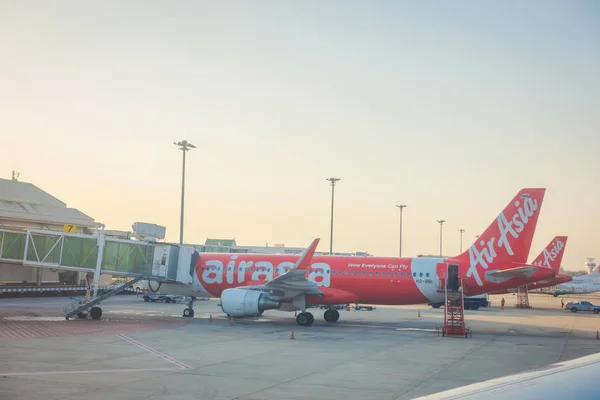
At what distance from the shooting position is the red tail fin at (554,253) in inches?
2186

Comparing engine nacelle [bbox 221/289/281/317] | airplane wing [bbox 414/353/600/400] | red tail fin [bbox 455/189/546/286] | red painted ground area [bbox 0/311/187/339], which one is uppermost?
red tail fin [bbox 455/189/546/286]

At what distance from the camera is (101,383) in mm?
14539

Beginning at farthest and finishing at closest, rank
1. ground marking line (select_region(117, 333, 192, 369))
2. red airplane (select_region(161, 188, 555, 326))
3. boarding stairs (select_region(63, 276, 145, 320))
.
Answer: boarding stairs (select_region(63, 276, 145, 320)) → red airplane (select_region(161, 188, 555, 326)) → ground marking line (select_region(117, 333, 192, 369))

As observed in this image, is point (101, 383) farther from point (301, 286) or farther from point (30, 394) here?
point (301, 286)

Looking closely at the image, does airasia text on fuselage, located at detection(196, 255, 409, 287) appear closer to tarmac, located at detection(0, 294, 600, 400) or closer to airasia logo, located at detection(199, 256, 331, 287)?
airasia logo, located at detection(199, 256, 331, 287)

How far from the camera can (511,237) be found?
3020 centimetres

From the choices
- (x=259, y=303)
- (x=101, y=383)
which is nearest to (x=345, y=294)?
(x=259, y=303)

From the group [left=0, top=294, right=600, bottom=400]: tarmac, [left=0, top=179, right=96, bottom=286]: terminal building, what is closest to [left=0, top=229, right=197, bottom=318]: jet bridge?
[left=0, top=294, right=600, bottom=400]: tarmac

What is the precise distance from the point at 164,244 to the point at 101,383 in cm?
2005

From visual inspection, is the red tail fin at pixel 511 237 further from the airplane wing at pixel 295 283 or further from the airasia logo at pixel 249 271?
the airplane wing at pixel 295 283

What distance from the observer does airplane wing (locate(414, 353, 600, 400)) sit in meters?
4.14

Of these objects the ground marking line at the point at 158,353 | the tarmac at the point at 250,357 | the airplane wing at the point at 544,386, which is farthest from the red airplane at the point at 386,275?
the airplane wing at the point at 544,386

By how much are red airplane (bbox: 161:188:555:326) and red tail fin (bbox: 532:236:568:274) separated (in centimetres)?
2830

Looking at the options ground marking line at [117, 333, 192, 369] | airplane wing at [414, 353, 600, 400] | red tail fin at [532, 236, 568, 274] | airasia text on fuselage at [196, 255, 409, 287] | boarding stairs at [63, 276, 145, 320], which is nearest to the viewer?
airplane wing at [414, 353, 600, 400]
